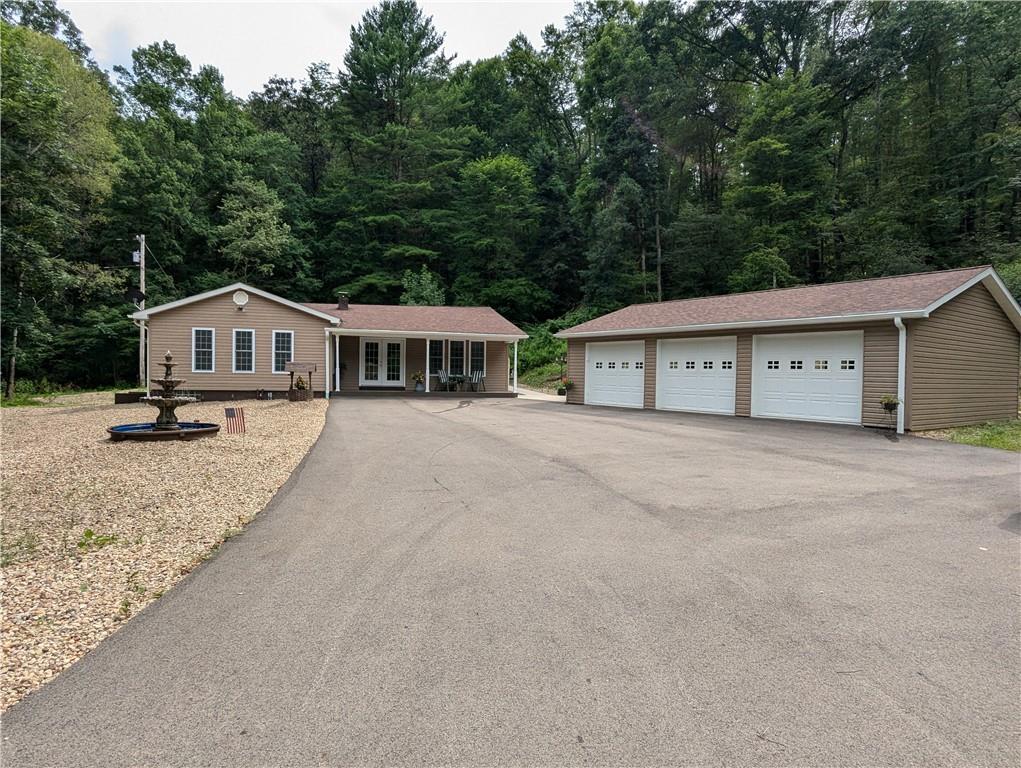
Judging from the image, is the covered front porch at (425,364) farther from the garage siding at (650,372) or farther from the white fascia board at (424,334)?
the garage siding at (650,372)

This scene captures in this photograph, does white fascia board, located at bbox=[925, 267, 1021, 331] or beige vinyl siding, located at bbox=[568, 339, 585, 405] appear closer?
white fascia board, located at bbox=[925, 267, 1021, 331]

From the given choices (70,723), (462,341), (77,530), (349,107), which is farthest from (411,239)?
(70,723)

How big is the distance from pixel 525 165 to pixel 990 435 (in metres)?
29.9

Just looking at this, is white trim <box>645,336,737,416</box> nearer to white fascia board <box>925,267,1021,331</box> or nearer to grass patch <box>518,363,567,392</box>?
white fascia board <box>925,267,1021,331</box>

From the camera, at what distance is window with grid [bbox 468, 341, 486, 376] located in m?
22.0

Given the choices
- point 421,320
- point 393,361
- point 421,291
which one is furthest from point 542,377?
point 421,291

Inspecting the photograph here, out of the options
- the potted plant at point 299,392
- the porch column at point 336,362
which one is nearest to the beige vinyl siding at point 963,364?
the potted plant at point 299,392

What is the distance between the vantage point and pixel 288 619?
3.05 meters

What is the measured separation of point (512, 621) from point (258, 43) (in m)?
15.3

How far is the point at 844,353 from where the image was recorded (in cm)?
1245

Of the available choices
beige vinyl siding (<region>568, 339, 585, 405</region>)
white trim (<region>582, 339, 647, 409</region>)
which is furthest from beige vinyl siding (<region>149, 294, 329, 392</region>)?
white trim (<region>582, 339, 647, 409</region>)

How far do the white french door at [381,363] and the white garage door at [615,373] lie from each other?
7.60 meters

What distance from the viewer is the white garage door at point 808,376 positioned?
12.3 meters

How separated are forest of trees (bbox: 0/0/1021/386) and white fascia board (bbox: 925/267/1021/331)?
4.62m
